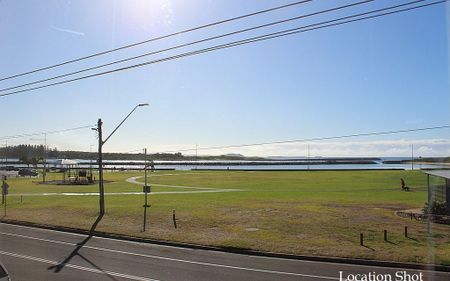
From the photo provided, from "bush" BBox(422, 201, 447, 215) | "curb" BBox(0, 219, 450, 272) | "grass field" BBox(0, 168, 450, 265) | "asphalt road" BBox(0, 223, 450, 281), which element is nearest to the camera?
"asphalt road" BBox(0, 223, 450, 281)

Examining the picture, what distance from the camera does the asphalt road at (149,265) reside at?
50.3 feet

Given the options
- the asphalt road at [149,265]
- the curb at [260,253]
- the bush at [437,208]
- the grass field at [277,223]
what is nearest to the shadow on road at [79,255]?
the asphalt road at [149,265]

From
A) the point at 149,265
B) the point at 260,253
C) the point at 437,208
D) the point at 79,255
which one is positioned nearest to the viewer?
the point at 149,265

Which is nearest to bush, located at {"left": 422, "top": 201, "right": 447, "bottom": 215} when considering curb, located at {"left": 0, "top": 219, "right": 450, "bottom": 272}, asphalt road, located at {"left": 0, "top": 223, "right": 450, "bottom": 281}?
curb, located at {"left": 0, "top": 219, "right": 450, "bottom": 272}

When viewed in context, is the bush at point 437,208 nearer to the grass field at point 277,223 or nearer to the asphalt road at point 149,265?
the grass field at point 277,223

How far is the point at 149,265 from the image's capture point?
17.4 m

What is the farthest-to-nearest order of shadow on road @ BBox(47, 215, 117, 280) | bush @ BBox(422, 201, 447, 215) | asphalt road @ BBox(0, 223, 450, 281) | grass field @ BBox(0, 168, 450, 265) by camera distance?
bush @ BBox(422, 201, 447, 215), grass field @ BBox(0, 168, 450, 265), shadow on road @ BBox(47, 215, 117, 280), asphalt road @ BBox(0, 223, 450, 281)

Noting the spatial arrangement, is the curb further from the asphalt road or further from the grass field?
the grass field

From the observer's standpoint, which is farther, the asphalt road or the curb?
the curb

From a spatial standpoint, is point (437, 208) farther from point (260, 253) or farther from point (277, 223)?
point (260, 253)

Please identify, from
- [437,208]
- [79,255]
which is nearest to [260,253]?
[79,255]

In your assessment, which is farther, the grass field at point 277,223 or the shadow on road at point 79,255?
the grass field at point 277,223

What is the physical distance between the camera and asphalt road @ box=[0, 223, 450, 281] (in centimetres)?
1534

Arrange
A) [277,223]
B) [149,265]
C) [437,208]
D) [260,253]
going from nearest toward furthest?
[149,265] < [260,253] < [277,223] < [437,208]
